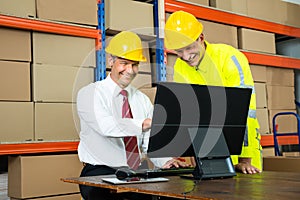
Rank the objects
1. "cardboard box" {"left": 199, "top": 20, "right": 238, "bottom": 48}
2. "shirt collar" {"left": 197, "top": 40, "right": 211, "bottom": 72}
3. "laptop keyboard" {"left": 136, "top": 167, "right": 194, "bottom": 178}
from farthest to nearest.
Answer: "cardboard box" {"left": 199, "top": 20, "right": 238, "bottom": 48}, "shirt collar" {"left": 197, "top": 40, "right": 211, "bottom": 72}, "laptop keyboard" {"left": 136, "top": 167, "right": 194, "bottom": 178}

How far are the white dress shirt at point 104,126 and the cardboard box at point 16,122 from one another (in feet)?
1.94

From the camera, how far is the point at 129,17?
3.06 meters

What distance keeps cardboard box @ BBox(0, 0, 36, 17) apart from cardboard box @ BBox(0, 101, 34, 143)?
Answer: 57cm

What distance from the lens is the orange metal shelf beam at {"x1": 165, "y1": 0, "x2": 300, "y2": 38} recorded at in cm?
339

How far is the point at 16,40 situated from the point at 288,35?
9.29 feet

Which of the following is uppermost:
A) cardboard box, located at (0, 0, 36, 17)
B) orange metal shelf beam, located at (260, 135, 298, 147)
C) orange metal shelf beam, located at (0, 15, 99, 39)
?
cardboard box, located at (0, 0, 36, 17)

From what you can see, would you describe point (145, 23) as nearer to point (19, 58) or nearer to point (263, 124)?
point (19, 58)

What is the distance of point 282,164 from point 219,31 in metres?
1.27

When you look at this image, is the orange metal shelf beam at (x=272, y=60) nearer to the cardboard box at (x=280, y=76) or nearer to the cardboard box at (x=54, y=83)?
the cardboard box at (x=280, y=76)

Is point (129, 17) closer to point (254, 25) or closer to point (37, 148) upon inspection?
point (37, 148)

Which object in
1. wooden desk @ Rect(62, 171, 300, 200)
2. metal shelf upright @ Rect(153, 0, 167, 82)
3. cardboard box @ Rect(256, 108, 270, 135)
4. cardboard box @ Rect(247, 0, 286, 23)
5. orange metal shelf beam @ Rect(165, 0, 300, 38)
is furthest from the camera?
cardboard box @ Rect(247, 0, 286, 23)

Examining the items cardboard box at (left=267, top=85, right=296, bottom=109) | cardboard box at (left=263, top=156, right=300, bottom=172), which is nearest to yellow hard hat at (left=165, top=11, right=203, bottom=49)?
cardboard box at (left=263, top=156, right=300, bottom=172)

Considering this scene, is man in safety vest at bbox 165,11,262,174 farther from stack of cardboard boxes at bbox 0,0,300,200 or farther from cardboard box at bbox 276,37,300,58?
cardboard box at bbox 276,37,300,58

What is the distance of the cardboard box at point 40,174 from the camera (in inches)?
99.5
